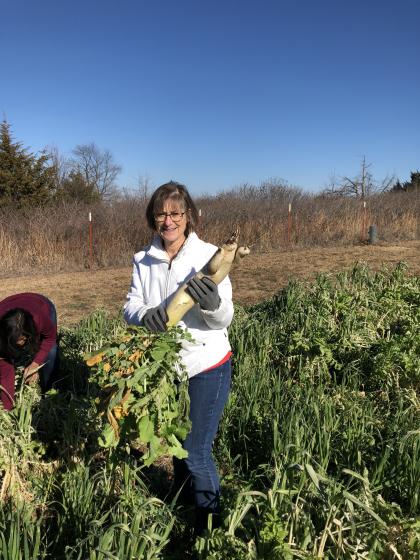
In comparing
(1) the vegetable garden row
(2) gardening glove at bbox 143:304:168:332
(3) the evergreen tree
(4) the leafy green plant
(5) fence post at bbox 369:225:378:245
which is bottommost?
(1) the vegetable garden row

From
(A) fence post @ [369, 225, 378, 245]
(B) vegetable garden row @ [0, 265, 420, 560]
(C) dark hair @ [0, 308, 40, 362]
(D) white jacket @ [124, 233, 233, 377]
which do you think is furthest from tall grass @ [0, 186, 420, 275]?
(D) white jacket @ [124, 233, 233, 377]

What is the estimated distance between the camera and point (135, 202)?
15.9 m

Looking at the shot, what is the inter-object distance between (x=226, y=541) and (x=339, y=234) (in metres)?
15.7

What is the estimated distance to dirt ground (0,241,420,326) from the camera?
328 inches

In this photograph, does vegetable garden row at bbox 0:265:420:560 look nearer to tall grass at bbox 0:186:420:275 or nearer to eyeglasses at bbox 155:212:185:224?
eyeglasses at bbox 155:212:185:224

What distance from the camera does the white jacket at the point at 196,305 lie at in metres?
1.91

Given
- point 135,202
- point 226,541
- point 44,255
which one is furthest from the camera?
point 135,202

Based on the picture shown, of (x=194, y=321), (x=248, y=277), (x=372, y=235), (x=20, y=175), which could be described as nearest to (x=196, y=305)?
(x=194, y=321)

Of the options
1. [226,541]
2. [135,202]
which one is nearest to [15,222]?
[135,202]

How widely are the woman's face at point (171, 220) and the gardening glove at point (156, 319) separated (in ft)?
1.08

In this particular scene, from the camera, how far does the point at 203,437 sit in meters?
1.96

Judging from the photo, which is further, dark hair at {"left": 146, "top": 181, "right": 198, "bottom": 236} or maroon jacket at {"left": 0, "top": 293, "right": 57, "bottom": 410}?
maroon jacket at {"left": 0, "top": 293, "right": 57, "bottom": 410}

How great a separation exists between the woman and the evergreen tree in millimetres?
16487

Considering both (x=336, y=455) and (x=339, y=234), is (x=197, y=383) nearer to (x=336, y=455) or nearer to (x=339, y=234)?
(x=336, y=455)
